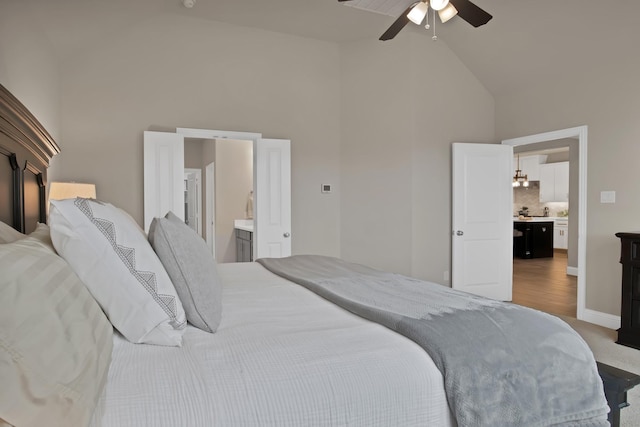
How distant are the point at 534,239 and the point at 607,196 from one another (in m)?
5.47

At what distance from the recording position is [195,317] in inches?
51.8

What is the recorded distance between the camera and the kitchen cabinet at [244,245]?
6.04m

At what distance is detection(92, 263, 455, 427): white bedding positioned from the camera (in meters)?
0.89

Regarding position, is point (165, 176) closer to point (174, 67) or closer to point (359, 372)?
point (174, 67)

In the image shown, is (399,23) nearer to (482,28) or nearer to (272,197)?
(482,28)

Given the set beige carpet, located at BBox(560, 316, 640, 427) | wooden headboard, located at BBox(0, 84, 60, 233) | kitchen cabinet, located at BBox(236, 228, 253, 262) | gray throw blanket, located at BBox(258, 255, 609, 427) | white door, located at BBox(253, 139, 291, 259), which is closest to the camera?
gray throw blanket, located at BBox(258, 255, 609, 427)

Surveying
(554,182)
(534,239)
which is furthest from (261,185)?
(554,182)

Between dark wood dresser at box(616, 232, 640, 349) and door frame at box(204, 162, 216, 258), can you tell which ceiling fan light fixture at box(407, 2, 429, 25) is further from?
door frame at box(204, 162, 216, 258)

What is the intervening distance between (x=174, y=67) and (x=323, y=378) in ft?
13.4

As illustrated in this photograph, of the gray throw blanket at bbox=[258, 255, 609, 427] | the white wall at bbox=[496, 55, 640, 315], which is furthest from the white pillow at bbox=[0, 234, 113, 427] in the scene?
the white wall at bbox=[496, 55, 640, 315]

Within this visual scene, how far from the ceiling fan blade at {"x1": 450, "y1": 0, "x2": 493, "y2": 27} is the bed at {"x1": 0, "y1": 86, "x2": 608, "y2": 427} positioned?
6.64 ft

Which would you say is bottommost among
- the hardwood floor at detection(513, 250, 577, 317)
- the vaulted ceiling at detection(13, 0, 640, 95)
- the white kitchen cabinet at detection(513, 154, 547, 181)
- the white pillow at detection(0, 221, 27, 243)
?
the hardwood floor at detection(513, 250, 577, 317)

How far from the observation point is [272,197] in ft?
15.1

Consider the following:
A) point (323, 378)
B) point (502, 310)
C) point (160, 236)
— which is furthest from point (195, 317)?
point (502, 310)
